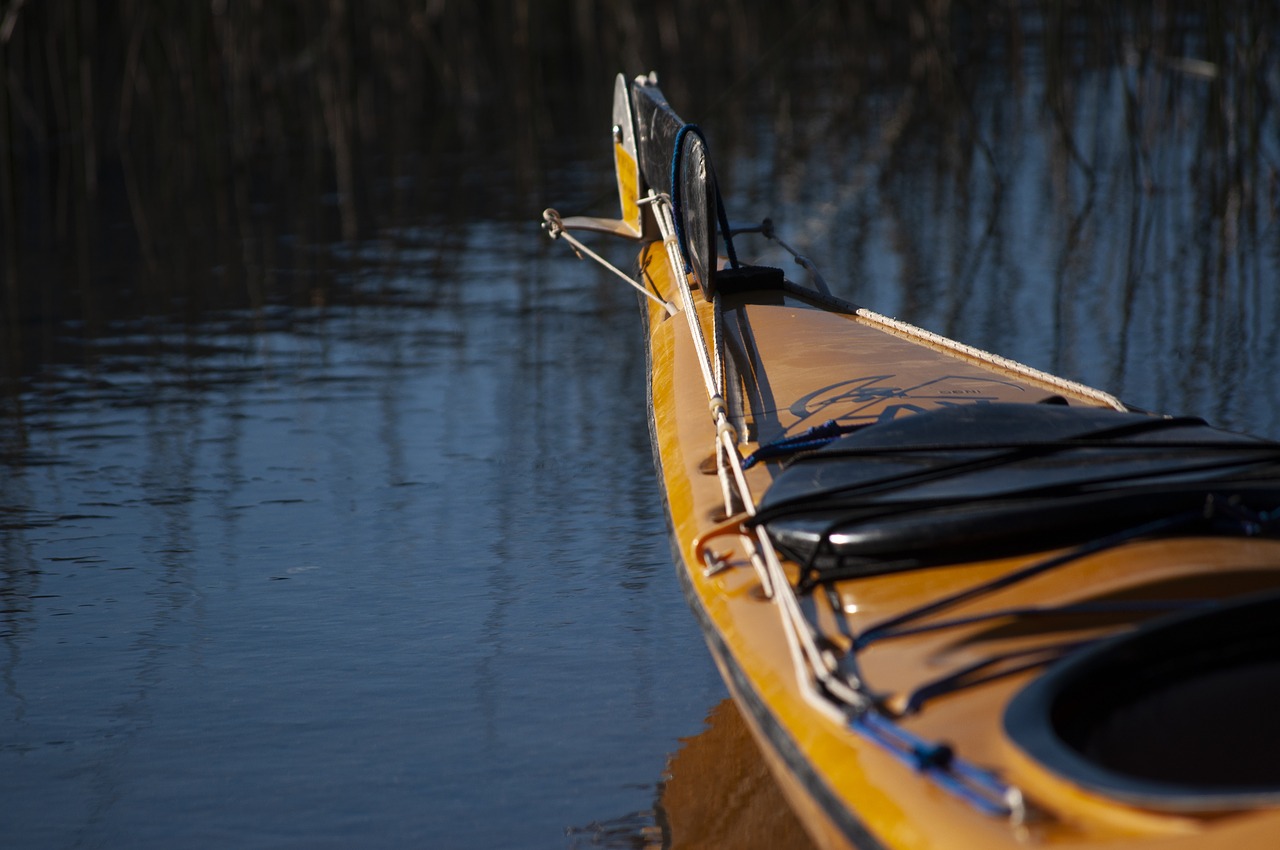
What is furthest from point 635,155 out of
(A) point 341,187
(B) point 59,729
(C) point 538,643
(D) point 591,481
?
(A) point 341,187

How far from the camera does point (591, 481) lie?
4.80 meters

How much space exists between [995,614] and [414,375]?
4138mm

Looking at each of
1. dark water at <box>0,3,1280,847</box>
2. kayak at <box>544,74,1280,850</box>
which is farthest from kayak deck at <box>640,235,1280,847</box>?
dark water at <box>0,3,1280,847</box>

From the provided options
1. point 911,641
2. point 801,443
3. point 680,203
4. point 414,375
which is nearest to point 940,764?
point 911,641

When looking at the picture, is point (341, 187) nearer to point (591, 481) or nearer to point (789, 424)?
point (591, 481)

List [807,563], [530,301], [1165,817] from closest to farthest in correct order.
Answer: [1165,817]
[807,563]
[530,301]

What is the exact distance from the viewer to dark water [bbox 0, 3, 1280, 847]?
3232mm

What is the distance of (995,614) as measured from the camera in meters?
2.22

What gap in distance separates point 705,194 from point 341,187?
701 centimetres

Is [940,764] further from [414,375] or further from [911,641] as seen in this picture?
[414,375]

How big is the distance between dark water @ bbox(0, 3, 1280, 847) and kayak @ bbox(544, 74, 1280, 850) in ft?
2.11

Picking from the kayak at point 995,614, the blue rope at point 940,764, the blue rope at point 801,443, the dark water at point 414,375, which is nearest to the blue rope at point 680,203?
the dark water at point 414,375

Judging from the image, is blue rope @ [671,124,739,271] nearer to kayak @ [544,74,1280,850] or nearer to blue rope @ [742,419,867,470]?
kayak @ [544,74,1280,850]

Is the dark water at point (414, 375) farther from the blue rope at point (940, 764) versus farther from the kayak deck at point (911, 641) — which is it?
the blue rope at point (940, 764)
